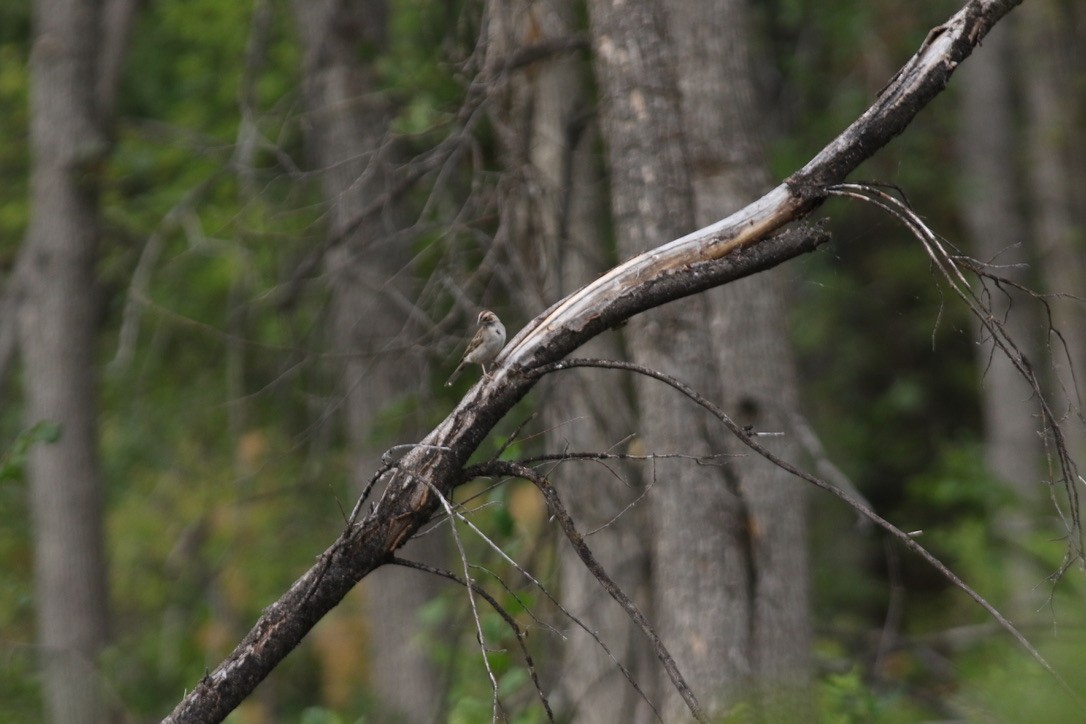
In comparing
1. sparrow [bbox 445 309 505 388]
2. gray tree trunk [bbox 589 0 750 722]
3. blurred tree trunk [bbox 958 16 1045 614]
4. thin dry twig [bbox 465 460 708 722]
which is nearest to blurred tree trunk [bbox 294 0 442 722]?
gray tree trunk [bbox 589 0 750 722]

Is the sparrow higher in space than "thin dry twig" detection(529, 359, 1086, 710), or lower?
higher

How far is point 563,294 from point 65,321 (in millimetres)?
5197

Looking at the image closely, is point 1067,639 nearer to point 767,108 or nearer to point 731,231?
point 731,231

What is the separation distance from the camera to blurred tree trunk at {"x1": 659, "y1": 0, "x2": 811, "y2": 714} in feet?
20.1

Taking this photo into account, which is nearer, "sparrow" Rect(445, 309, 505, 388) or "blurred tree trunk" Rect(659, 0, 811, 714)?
"sparrow" Rect(445, 309, 505, 388)

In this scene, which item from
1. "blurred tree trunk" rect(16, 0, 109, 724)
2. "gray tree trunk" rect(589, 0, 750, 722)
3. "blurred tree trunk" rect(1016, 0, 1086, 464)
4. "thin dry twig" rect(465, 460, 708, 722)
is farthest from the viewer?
"blurred tree trunk" rect(1016, 0, 1086, 464)

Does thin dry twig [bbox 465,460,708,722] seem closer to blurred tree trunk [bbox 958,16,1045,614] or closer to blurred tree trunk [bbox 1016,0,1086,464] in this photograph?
blurred tree trunk [bbox 958,16,1045,614]

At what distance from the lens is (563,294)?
7.17 m

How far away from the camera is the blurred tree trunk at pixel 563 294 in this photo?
Result: 23.0 feet

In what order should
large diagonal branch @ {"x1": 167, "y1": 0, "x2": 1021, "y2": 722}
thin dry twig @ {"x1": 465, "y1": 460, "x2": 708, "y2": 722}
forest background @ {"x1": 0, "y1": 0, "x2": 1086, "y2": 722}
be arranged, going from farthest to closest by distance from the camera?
1. forest background @ {"x1": 0, "y1": 0, "x2": 1086, "y2": 722}
2. large diagonal branch @ {"x1": 167, "y1": 0, "x2": 1021, "y2": 722}
3. thin dry twig @ {"x1": 465, "y1": 460, "x2": 708, "y2": 722}

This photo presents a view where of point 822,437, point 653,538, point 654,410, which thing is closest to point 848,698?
point 653,538

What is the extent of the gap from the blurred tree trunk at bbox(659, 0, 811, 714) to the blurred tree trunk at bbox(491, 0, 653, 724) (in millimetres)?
839

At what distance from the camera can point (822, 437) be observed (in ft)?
51.6

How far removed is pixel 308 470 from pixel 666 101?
3.92 meters
